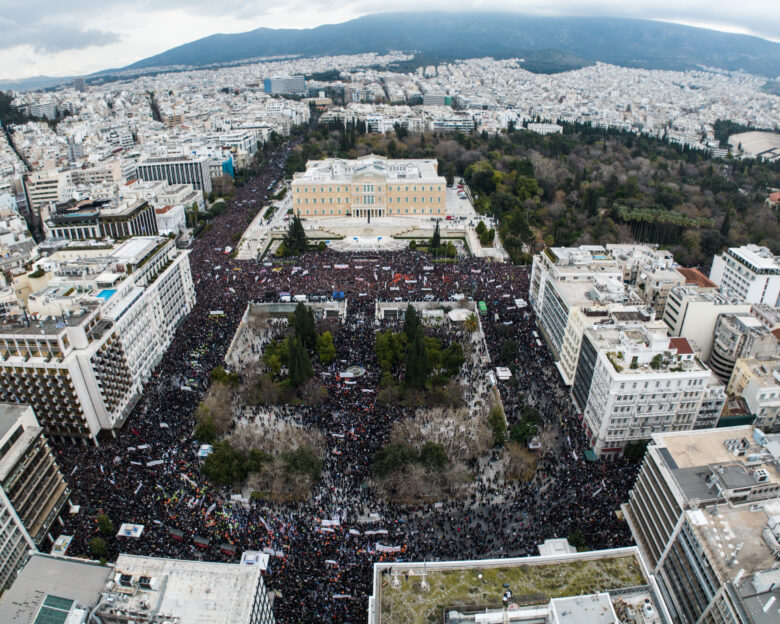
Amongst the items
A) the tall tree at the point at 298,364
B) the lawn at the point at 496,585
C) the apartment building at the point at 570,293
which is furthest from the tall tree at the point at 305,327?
the lawn at the point at 496,585

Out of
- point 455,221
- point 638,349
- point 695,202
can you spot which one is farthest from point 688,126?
point 638,349

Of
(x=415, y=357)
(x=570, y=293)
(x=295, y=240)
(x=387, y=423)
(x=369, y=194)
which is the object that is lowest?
(x=387, y=423)

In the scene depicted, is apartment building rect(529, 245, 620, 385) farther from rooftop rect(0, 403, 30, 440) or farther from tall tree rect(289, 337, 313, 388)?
rooftop rect(0, 403, 30, 440)

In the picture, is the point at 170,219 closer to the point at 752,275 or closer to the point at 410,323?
the point at 410,323

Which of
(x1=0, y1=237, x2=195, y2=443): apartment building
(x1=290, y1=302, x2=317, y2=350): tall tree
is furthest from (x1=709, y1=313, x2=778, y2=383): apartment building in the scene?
(x1=0, y1=237, x2=195, y2=443): apartment building

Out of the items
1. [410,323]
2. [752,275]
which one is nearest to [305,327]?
[410,323]

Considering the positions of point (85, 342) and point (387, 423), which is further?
point (387, 423)

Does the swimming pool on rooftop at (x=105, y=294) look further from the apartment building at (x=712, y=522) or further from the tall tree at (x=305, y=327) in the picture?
the apartment building at (x=712, y=522)
